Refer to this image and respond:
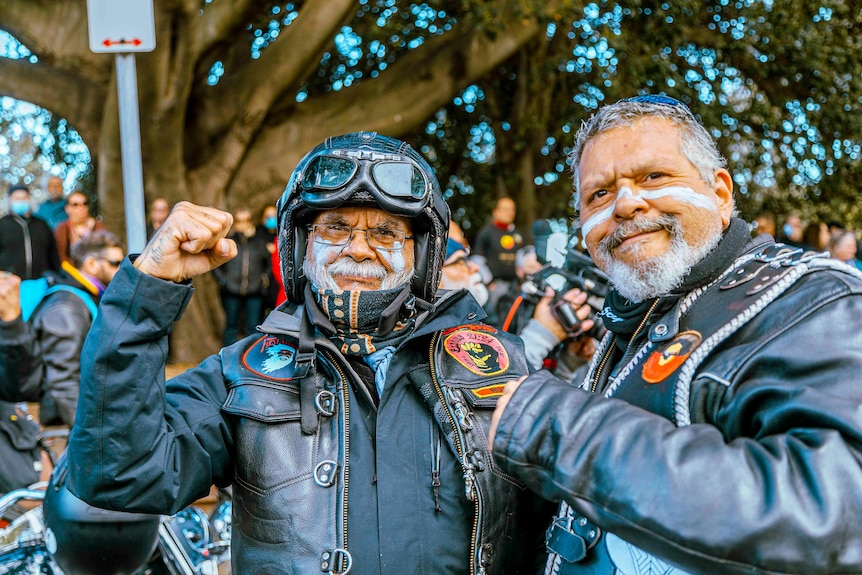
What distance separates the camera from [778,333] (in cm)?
140

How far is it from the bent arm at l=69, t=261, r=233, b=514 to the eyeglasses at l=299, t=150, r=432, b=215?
570 millimetres

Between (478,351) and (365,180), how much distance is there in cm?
59

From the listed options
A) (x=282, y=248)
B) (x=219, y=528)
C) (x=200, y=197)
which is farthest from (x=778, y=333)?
(x=200, y=197)

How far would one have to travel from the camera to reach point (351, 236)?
7.93 ft

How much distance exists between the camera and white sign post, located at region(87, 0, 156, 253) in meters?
3.12

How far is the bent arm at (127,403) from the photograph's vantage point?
72.9 inches

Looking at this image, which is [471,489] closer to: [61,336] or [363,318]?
[363,318]

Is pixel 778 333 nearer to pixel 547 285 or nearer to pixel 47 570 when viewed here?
pixel 47 570

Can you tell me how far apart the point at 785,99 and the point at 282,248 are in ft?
38.2

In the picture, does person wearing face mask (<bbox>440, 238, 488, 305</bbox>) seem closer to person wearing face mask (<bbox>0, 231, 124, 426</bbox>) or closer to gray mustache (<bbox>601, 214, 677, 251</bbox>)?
person wearing face mask (<bbox>0, 231, 124, 426</bbox>)

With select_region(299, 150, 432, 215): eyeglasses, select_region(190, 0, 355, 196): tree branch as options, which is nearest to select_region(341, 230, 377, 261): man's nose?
select_region(299, 150, 432, 215): eyeglasses

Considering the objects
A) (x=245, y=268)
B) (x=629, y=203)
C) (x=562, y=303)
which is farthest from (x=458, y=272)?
(x=245, y=268)

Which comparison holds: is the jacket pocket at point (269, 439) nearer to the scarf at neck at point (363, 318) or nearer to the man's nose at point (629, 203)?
the scarf at neck at point (363, 318)

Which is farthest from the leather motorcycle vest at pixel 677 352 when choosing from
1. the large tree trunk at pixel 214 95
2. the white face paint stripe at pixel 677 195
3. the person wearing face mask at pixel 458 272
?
the large tree trunk at pixel 214 95
